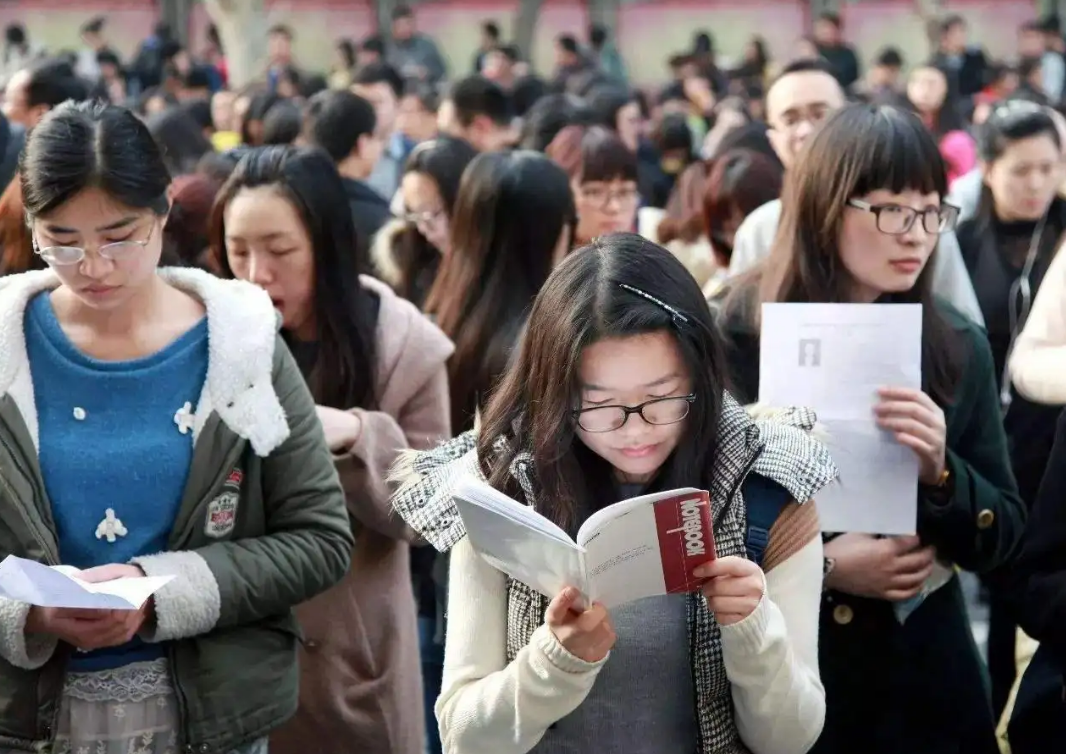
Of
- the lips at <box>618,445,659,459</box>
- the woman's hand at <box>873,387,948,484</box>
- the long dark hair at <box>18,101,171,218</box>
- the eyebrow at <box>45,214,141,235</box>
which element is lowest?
the woman's hand at <box>873,387,948,484</box>

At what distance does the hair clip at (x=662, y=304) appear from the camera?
2.42 m

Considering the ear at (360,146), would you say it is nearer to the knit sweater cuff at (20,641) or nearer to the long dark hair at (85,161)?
the long dark hair at (85,161)

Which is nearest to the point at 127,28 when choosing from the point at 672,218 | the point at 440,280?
the point at 672,218

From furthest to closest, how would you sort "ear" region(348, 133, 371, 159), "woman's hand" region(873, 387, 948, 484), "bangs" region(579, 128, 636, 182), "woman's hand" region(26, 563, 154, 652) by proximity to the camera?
"ear" region(348, 133, 371, 159) < "bangs" region(579, 128, 636, 182) < "woman's hand" region(873, 387, 948, 484) < "woman's hand" region(26, 563, 154, 652)

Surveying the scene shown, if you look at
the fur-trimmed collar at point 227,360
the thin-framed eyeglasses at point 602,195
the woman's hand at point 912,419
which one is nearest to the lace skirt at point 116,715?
the fur-trimmed collar at point 227,360

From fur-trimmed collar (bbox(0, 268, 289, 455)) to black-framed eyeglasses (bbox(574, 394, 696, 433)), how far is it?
0.74 meters

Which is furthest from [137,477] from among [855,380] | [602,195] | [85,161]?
[602,195]

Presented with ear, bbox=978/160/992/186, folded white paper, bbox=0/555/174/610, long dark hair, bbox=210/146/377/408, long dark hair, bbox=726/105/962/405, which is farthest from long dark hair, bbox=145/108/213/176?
folded white paper, bbox=0/555/174/610

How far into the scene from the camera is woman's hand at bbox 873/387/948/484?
3098 millimetres

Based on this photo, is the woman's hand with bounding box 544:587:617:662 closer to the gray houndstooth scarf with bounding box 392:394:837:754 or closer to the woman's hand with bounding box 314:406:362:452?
the gray houndstooth scarf with bounding box 392:394:837:754

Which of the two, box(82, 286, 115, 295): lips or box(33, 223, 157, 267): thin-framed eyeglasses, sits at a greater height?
box(33, 223, 157, 267): thin-framed eyeglasses

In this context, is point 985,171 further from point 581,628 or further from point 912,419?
point 581,628

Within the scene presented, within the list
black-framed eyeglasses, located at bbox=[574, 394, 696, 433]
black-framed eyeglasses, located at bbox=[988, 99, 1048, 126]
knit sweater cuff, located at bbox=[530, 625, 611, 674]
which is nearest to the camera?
knit sweater cuff, located at bbox=[530, 625, 611, 674]

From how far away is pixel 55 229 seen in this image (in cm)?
288
